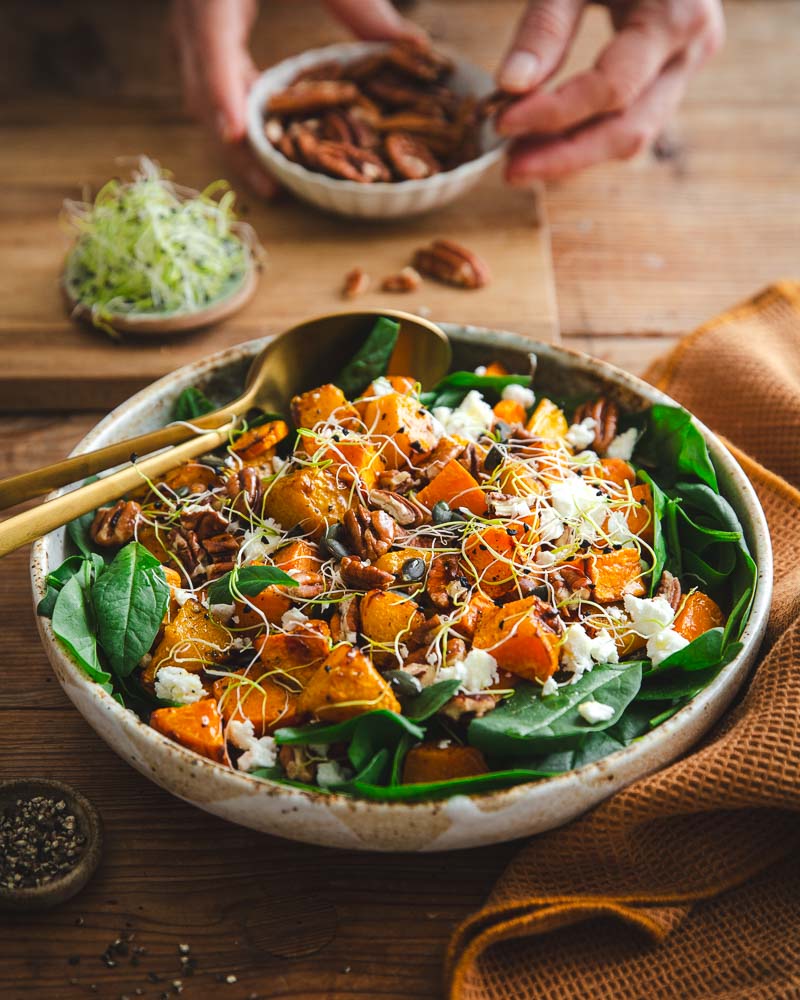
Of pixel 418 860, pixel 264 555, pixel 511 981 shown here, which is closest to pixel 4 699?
pixel 264 555

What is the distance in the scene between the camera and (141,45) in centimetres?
430

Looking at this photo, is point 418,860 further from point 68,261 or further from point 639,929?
point 68,261

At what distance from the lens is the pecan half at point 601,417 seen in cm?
217

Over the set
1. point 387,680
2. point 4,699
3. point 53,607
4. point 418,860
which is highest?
point 387,680

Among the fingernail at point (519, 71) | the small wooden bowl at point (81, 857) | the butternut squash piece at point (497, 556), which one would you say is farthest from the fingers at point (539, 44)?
the small wooden bowl at point (81, 857)

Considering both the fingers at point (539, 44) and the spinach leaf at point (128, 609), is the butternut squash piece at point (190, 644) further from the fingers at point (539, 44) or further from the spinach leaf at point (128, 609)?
the fingers at point (539, 44)

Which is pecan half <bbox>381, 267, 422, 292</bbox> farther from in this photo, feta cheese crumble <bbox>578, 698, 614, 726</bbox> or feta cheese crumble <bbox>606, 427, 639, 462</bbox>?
feta cheese crumble <bbox>578, 698, 614, 726</bbox>

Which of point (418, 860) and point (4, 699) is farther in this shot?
point (4, 699)

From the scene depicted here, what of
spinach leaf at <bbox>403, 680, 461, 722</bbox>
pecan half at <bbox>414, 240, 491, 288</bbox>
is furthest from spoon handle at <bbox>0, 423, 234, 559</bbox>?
pecan half at <bbox>414, 240, 491, 288</bbox>

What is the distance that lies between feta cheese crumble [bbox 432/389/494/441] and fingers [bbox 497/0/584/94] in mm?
1445

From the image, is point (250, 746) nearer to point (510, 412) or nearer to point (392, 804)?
point (392, 804)

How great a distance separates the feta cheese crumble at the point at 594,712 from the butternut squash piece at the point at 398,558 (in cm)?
39

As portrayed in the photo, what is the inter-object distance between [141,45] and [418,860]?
3.80 metres

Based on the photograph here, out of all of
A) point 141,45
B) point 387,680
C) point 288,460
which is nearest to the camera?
point 387,680
